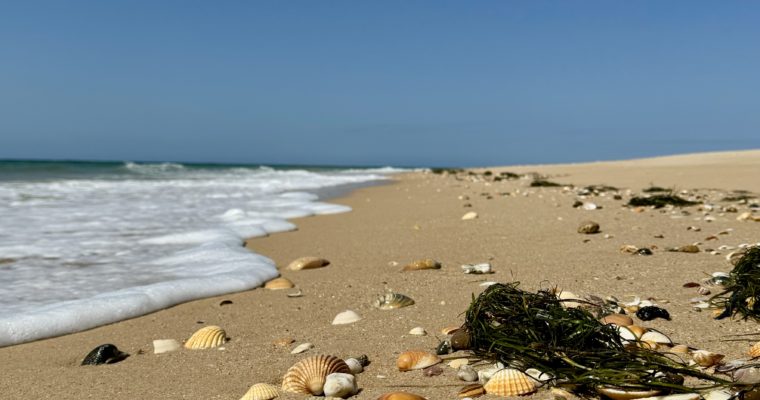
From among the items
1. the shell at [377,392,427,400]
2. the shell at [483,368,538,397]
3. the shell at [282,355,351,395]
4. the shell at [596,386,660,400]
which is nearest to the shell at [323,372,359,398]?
the shell at [282,355,351,395]

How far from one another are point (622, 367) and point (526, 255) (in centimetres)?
290

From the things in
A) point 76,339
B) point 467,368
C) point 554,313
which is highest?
point 554,313

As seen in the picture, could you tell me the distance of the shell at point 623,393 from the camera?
5.99 ft

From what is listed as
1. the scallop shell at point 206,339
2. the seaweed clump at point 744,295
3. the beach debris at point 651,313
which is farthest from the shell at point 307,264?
the seaweed clump at point 744,295

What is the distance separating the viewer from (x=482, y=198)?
36.0 ft

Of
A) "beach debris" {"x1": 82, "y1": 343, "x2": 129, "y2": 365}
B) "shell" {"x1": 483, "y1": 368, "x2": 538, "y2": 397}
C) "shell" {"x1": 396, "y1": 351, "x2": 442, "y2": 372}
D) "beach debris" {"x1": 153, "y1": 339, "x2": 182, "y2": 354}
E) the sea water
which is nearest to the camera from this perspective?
"shell" {"x1": 483, "y1": 368, "x2": 538, "y2": 397}

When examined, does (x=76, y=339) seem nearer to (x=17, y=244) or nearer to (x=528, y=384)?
(x=528, y=384)

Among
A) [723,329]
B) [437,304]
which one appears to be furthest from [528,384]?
[437,304]

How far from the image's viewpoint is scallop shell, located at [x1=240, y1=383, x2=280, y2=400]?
2.10m

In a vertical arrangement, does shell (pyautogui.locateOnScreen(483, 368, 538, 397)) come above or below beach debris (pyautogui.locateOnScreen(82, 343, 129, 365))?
above

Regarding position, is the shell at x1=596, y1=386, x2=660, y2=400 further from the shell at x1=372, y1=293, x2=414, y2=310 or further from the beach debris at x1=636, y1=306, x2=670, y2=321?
the shell at x1=372, y1=293, x2=414, y2=310

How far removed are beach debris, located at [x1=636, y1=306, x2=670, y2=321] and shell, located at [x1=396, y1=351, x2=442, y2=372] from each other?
1.09m

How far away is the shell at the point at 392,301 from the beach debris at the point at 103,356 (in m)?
1.38

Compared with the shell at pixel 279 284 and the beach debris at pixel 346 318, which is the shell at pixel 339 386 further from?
the shell at pixel 279 284
